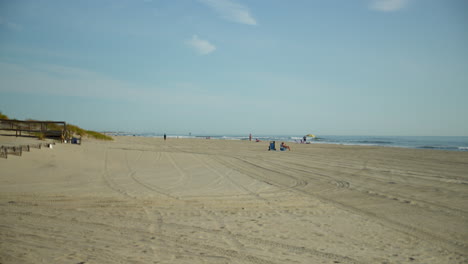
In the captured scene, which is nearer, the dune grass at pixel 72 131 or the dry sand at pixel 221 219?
the dry sand at pixel 221 219

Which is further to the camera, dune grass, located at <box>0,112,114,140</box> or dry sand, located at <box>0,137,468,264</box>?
dune grass, located at <box>0,112,114,140</box>

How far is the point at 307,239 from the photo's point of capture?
493 cm

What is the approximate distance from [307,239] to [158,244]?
246 cm

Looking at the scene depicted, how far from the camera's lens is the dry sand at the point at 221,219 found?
421 centimetres

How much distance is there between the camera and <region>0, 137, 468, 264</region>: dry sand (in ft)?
13.8

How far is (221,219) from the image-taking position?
598 centimetres

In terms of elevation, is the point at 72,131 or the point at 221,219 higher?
the point at 72,131

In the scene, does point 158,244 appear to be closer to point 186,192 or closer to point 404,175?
point 186,192

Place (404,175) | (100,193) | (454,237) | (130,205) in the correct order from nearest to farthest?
1. (454,237)
2. (130,205)
3. (100,193)
4. (404,175)

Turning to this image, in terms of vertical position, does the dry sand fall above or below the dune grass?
below

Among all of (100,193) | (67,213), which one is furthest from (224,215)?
(100,193)

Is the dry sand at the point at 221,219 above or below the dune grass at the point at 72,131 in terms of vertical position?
below

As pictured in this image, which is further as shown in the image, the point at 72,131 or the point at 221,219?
the point at 72,131

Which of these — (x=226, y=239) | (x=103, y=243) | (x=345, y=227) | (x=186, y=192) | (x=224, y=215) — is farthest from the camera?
(x=186, y=192)
